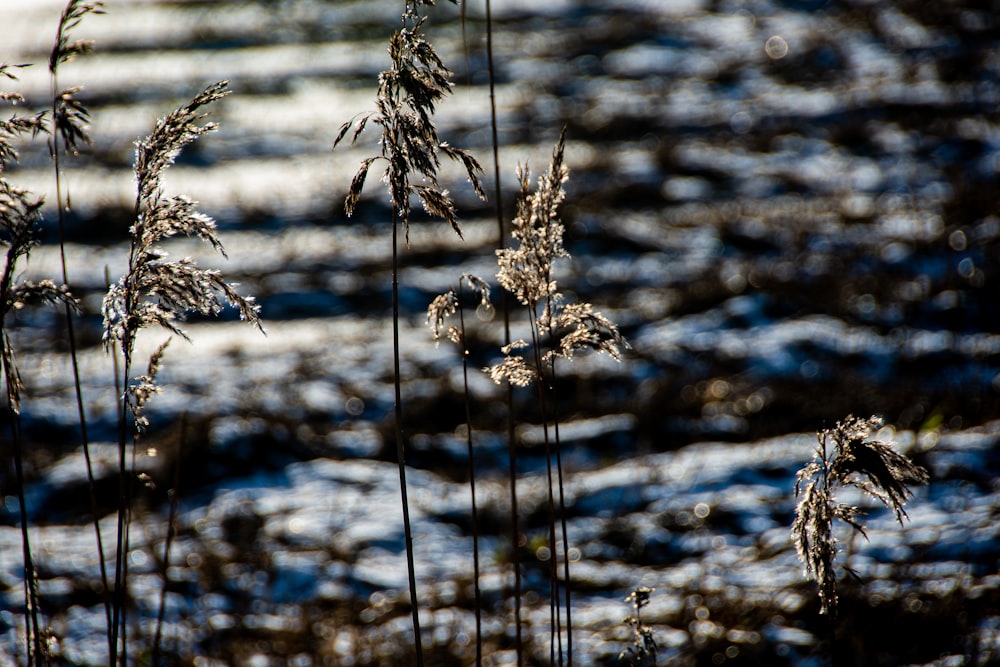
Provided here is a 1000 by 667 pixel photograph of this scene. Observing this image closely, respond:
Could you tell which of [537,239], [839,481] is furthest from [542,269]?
[839,481]

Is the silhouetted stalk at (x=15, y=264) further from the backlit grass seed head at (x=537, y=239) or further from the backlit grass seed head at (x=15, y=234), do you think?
the backlit grass seed head at (x=537, y=239)

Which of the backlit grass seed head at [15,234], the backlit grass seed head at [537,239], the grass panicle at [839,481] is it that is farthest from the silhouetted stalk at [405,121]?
the grass panicle at [839,481]

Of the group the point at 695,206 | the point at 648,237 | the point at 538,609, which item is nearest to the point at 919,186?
the point at 695,206

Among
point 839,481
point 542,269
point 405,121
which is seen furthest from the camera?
point 542,269

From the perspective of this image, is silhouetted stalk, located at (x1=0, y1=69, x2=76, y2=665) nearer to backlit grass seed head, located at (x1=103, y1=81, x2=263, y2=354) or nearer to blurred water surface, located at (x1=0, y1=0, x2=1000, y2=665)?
backlit grass seed head, located at (x1=103, y1=81, x2=263, y2=354)

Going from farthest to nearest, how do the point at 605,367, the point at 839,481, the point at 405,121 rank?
the point at 605,367 < the point at 839,481 < the point at 405,121

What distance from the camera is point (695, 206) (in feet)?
29.3

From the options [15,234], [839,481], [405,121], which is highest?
[405,121]

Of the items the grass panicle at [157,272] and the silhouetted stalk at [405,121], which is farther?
the grass panicle at [157,272]

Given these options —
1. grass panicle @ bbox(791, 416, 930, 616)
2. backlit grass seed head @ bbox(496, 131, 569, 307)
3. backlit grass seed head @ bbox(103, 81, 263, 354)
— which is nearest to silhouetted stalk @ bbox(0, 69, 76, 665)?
backlit grass seed head @ bbox(103, 81, 263, 354)

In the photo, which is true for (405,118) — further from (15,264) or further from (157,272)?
(15,264)

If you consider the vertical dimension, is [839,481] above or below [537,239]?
Answer: below

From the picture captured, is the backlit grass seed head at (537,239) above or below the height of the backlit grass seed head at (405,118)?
below

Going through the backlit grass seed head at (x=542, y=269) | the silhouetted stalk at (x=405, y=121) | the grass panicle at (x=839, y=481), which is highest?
the silhouetted stalk at (x=405, y=121)
